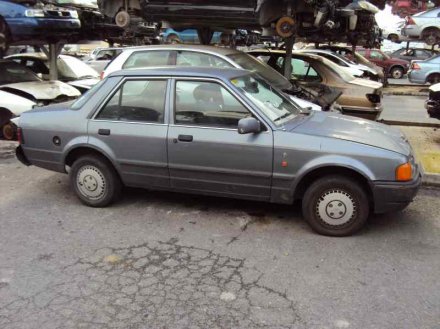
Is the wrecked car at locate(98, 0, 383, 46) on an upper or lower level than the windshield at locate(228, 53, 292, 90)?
upper

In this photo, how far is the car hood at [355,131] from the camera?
14.6 feet

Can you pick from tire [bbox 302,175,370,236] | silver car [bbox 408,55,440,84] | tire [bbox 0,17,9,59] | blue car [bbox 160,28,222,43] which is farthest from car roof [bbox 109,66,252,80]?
blue car [bbox 160,28,222,43]

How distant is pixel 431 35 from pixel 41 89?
63.4 feet

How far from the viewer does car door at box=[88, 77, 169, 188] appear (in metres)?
4.90

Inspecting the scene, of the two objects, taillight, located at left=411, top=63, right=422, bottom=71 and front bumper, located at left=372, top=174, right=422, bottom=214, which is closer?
front bumper, located at left=372, top=174, right=422, bottom=214

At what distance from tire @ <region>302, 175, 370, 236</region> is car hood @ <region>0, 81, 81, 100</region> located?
5.78 metres

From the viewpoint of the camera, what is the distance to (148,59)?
7.49m

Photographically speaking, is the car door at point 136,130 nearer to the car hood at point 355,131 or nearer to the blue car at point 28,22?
the car hood at point 355,131

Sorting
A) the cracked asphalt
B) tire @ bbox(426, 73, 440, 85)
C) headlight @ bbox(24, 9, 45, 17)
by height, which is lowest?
the cracked asphalt

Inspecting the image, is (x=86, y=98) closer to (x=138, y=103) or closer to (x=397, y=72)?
(x=138, y=103)

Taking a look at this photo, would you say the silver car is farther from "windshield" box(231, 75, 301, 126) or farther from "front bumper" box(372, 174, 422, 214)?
"front bumper" box(372, 174, 422, 214)

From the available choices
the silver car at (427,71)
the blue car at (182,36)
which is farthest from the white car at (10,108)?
the blue car at (182,36)

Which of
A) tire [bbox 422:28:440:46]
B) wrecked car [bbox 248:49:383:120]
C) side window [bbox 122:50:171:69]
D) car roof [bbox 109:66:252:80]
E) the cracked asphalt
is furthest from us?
tire [bbox 422:28:440:46]

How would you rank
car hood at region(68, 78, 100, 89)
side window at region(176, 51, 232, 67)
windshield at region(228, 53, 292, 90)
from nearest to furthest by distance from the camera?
side window at region(176, 51, 232, 67) → windshield at region(228, 53, 292, 90) → car hood at region(68, 78, 100, 89)
